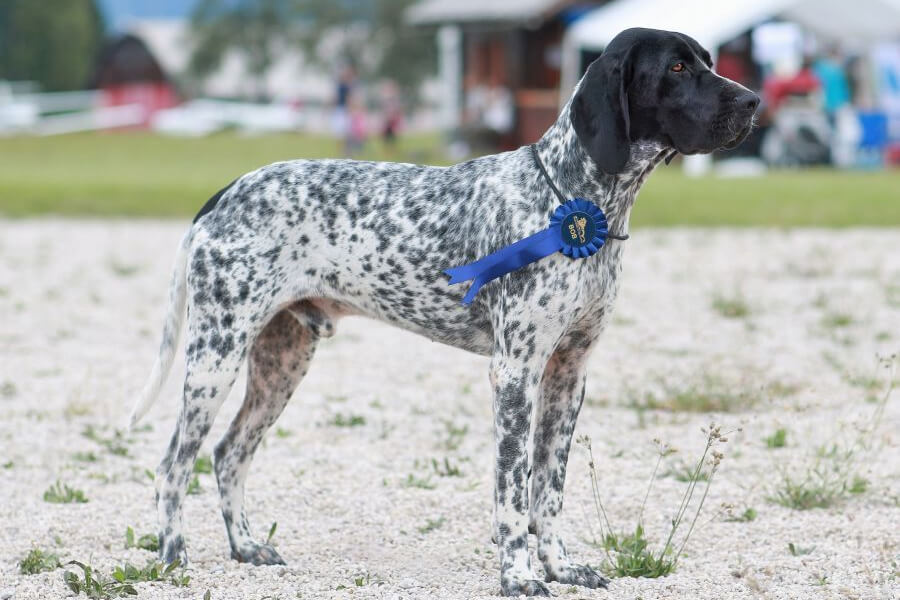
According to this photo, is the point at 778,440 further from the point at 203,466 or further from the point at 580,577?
the point at 203,466

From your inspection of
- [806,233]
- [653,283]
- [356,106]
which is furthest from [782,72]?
[653,283]

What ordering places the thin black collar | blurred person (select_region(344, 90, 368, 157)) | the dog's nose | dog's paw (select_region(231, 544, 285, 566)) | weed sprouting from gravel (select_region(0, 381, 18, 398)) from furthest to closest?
blurred person (select_region(344, 90, 368, 157)), weed sprouting from gravel (select_region(0, 381, 18, 398)), dog's paw (select_region(231, 544, 285, 566)), the thin black collar, the dog's nose

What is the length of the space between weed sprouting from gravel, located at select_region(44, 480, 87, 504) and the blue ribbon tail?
7.15 feet

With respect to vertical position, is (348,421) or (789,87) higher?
(789,87)

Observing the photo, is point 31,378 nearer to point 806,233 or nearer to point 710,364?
point 710,364

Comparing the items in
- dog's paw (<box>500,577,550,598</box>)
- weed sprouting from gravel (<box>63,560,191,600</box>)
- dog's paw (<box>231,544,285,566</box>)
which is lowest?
dog's paw (<box>231,544,285,566</box>)

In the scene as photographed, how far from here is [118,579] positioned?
14.7 ft

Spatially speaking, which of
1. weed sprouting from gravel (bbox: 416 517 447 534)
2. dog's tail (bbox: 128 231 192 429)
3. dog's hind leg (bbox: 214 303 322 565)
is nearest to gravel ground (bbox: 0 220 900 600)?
weed sprouting from gravel (bbox: 416 517 447 534)

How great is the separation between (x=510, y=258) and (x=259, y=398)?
1265 mm

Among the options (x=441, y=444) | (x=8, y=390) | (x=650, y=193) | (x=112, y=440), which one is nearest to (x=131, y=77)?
(x=650, y=193)

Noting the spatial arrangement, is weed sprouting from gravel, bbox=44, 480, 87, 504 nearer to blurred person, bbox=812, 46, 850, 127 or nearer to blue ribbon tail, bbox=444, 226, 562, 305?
blue ribbon tail, bbox=444, 226, 562, 305

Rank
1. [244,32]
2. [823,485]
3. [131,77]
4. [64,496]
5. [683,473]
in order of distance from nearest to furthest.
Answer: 1. [823,485]
2. [64,496]
3. [683,473]
4. [131,77]
5. [244,32]

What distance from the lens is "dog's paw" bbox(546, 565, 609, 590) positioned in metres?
4.61

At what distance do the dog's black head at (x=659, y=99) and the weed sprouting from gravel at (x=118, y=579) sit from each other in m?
2.01
